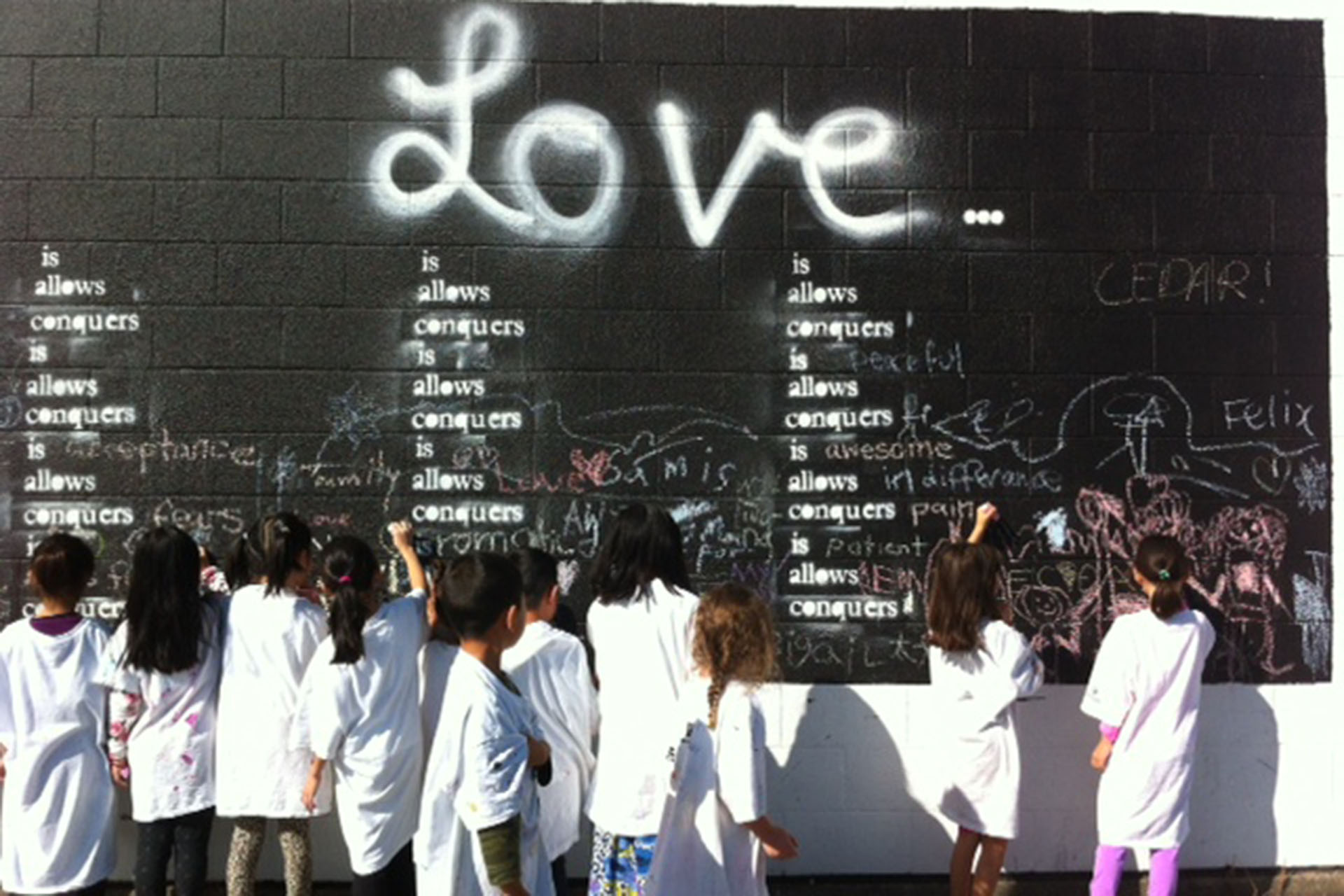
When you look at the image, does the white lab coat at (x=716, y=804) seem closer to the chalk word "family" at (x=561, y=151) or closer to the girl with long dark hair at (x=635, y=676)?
the girl with long dark hair at (x=635, y=676)

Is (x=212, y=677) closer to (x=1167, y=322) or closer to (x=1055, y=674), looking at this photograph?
(x=1055, y=674)

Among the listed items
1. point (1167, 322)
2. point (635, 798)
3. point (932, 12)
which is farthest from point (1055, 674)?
point (932, 12)

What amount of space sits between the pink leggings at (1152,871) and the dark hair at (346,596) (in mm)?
3182

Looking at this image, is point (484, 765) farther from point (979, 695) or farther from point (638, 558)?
point (979, 695)

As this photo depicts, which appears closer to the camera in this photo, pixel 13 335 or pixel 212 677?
pixel 212 677

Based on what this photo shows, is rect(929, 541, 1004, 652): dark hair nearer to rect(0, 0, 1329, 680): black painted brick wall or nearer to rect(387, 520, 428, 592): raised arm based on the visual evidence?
rect(0, 0, 1329, 680): black painted brick wall

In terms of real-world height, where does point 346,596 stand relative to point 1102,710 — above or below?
above

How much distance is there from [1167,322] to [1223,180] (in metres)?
0.72

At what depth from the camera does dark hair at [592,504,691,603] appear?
557cm

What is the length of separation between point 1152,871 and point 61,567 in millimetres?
4547

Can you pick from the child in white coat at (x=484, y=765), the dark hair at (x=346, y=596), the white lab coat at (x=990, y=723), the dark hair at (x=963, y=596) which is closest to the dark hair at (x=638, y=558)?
the dark hair at (x=346, y=596)

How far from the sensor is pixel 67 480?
6.78m

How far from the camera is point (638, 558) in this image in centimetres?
557

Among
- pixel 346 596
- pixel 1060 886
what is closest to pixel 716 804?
pixel 346 596
